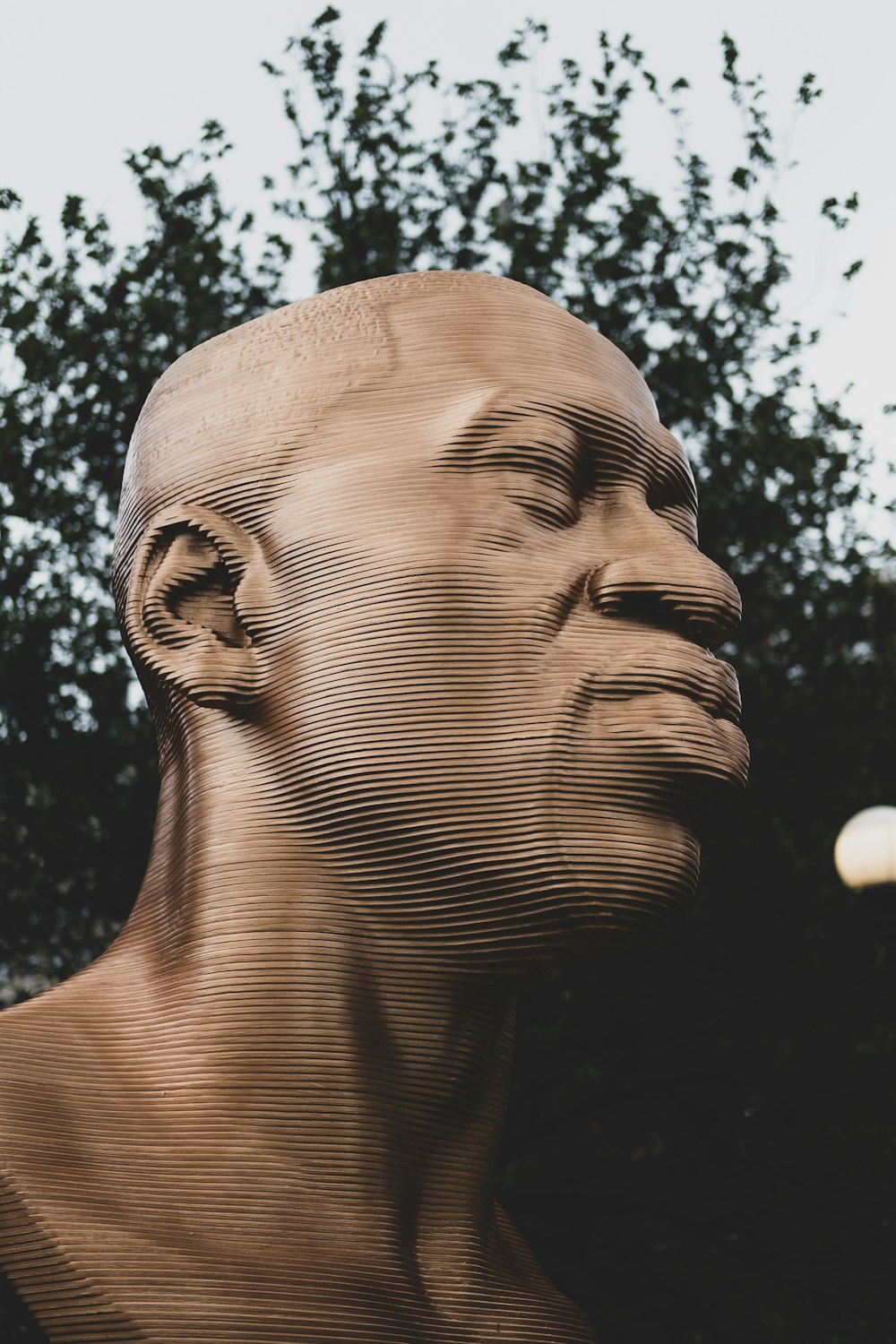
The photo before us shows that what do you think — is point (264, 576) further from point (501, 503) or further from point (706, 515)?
point (706, 515)

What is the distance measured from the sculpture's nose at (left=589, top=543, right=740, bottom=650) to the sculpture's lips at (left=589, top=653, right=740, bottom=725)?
15cm

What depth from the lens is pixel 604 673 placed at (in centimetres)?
436

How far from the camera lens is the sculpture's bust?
398 cm

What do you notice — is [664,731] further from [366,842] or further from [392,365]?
[392,365]

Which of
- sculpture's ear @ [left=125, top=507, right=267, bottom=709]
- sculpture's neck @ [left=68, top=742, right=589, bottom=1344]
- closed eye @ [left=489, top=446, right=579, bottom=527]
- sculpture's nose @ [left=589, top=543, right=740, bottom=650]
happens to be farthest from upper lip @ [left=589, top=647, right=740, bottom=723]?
sculpture's ear @ [left=125, top=507, right=267, bottom=709]

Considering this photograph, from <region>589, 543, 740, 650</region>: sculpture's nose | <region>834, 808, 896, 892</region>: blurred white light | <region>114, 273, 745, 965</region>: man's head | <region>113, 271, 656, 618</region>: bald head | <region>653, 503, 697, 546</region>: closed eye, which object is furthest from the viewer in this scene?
<region>834, 808, 896, 892</region>: blurred white light

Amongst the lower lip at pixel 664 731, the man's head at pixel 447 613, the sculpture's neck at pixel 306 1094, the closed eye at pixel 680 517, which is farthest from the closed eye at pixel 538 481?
the sculpture's neck at pixel 306 1094

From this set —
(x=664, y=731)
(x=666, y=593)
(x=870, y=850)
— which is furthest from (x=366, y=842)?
(x=870, y=850)

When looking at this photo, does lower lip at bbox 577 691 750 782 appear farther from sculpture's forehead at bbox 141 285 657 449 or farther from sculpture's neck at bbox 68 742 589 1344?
sculpture's forehead at bbox 141 285 657 449

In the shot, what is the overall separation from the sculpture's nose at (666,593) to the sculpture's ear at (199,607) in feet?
3.21

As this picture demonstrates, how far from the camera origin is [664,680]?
14.3ft

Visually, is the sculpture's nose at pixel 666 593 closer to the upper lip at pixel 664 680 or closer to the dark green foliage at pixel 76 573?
the upper lip at pixel 664 680

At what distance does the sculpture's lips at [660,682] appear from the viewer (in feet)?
14.3

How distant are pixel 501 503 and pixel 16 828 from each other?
5779 millimetres
